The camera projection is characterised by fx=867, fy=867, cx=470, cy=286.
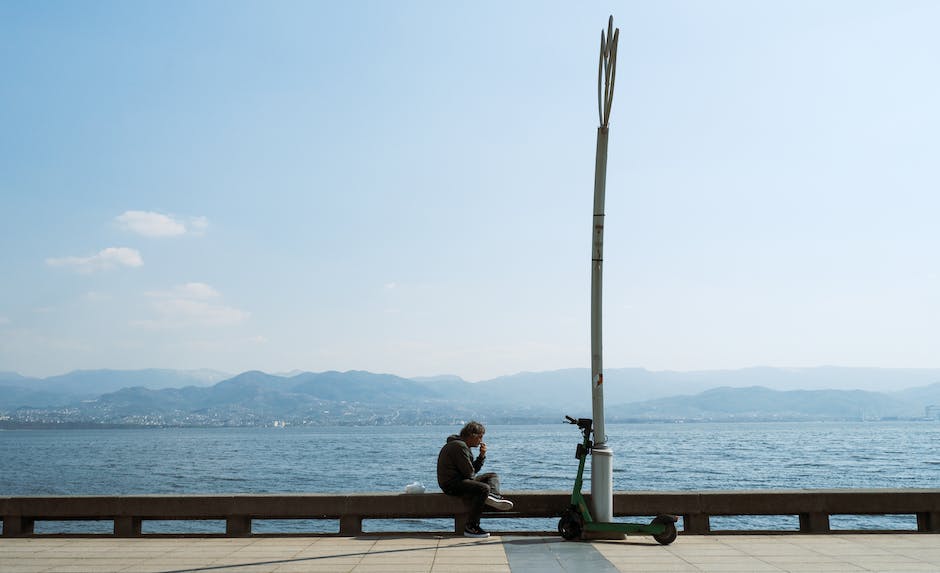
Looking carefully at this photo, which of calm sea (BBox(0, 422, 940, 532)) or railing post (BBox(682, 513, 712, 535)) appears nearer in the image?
railing post (BBox(682, 513, 712, 535))

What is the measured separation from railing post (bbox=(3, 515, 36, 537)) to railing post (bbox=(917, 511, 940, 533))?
38.8 feet

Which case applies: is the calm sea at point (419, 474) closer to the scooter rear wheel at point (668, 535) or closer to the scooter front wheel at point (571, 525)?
the scooter front wheel at point (571, 525)

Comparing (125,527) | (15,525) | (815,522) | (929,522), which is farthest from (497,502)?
(15,525)

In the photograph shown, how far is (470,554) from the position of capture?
976cm

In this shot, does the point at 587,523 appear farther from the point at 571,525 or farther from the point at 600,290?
the point at 600,290

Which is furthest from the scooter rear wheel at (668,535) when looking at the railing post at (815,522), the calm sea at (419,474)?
the calm sea at (419,474)

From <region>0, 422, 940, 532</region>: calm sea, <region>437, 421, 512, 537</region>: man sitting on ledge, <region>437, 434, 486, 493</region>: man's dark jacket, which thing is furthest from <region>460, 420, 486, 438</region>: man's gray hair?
<region>0, 422, 940, 532</region>: calm sea

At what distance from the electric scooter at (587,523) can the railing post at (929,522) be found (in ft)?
11.6

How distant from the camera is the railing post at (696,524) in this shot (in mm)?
11414

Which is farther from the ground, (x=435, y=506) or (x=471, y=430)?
(x=471, y=430)

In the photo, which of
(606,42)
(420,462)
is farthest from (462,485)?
(420,462)

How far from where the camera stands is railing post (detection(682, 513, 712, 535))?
11414 mm

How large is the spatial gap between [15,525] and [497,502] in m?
6.45

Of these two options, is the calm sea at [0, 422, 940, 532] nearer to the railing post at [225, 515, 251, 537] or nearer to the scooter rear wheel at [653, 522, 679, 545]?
the railing post at [225, 515, 251, 537]
